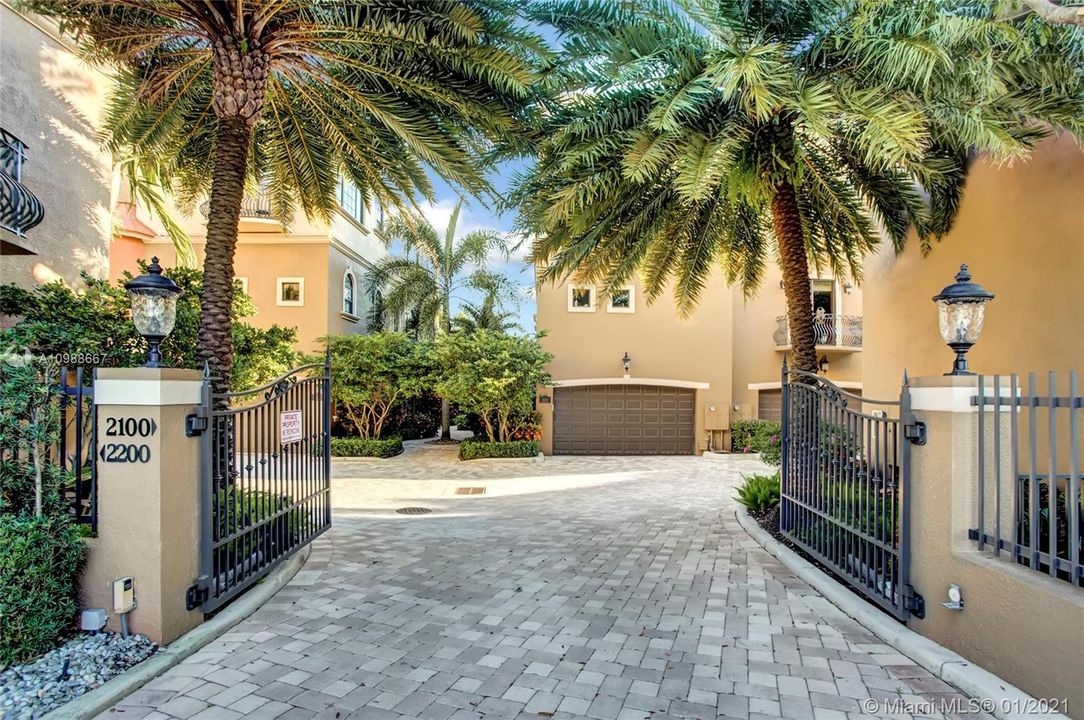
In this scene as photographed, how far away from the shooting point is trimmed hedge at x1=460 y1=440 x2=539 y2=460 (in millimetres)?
15617

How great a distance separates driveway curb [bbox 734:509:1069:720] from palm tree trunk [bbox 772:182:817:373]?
292 centimetres

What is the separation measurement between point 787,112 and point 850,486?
153 inches

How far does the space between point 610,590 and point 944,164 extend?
19.8 ft

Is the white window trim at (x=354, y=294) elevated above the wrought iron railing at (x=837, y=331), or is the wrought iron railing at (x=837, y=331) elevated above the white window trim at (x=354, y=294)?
the white window trim at (x=354, y=294)

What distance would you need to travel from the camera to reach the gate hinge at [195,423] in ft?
13.3

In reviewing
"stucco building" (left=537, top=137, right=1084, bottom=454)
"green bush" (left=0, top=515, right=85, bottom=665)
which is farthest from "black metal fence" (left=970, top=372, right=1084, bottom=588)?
"stucco building" (left=537, top=137, right=1084, bottom=454)

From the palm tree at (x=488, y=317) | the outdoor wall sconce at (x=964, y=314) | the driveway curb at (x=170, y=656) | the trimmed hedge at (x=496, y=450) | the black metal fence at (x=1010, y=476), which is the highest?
the palm tree at (x=488, y=317)

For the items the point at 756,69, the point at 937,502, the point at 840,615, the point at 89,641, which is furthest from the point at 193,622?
the point at 756,69

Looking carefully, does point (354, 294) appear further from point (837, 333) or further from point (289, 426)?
point (837, 333)

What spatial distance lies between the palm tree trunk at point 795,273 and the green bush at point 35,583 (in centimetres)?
752

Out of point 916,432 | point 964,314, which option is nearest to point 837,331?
point 964,314

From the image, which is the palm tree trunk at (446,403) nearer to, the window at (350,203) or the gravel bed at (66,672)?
the window at (350,203)

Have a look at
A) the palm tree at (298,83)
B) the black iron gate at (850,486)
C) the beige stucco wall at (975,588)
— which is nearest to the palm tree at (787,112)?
the palm tree at (298,83)

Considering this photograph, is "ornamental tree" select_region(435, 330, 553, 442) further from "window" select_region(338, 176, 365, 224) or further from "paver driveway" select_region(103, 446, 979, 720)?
"paver driveway" select_region(103, 446, 979, 720)
